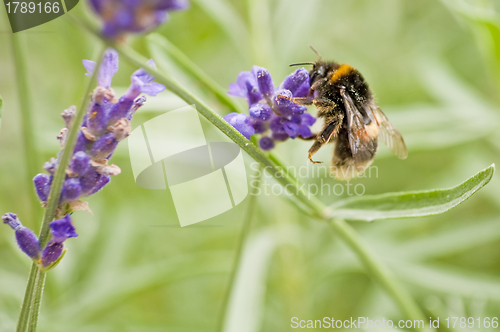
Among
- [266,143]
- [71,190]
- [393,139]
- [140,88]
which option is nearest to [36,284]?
[71,190]

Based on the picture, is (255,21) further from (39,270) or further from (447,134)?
(39,270)

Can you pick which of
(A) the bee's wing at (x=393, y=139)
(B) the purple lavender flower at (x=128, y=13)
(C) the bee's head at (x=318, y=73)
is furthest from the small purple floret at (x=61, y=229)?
(A) the bee's wing at (x=393, y=139)

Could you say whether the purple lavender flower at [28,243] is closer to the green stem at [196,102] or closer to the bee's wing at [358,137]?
the green stem at [196,102]

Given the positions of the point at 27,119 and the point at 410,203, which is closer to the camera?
the point at 410,203

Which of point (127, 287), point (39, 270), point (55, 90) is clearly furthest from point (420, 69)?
point (39, 270)

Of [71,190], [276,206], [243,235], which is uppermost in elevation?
[71,190]

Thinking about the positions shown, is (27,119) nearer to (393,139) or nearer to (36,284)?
(36,284)

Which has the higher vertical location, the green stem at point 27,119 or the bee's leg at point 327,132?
the green stem at point 27,119
